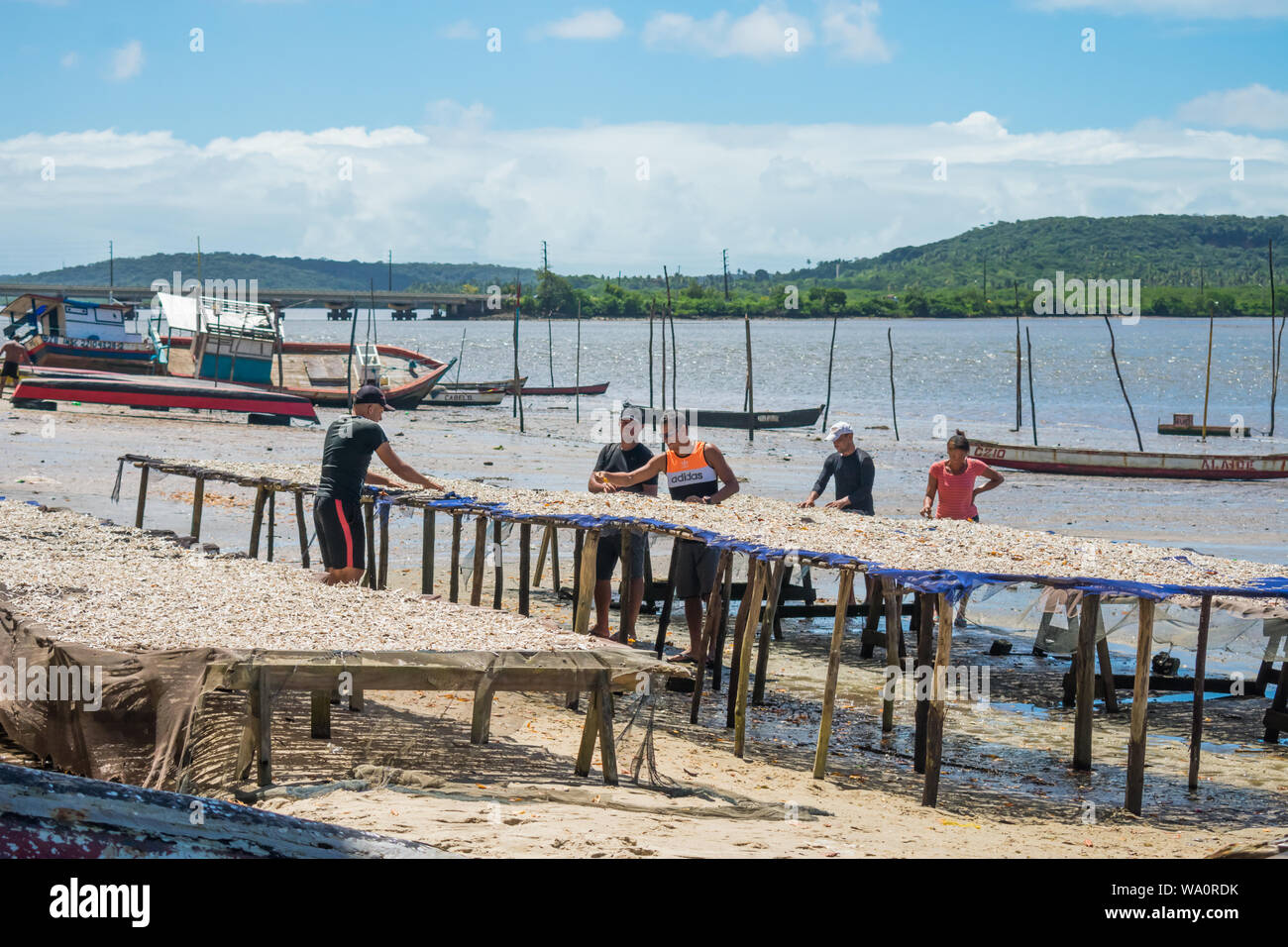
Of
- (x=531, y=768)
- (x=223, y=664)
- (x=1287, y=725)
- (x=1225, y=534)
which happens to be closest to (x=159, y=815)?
(x=223, y=664)

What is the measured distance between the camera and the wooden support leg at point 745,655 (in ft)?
29.7

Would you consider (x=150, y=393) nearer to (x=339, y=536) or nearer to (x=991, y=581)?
(x=339, y=536)

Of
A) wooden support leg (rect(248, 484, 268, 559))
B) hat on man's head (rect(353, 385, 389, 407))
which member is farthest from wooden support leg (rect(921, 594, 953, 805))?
wooden support leg (rect(248, 484, 268, 559))

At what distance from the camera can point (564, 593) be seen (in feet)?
49.6

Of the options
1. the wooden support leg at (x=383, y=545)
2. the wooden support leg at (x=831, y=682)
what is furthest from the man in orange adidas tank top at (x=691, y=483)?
the wooden support leg at (x=383, y=545)

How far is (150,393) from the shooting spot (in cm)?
3391

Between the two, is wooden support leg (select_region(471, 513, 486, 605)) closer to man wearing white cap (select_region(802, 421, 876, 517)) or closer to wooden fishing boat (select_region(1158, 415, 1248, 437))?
man wearing white cap (select_region(802, 421, 876, 517))

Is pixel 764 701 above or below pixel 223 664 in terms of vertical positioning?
below

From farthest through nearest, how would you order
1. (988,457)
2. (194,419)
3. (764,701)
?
(194,419), (988,457), (764,701)

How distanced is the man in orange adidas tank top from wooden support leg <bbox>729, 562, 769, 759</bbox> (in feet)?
4.06

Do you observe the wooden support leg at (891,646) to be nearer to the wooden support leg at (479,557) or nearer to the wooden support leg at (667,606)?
the wooden support leg at (667,606)

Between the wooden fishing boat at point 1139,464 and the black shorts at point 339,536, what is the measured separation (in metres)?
23.3
